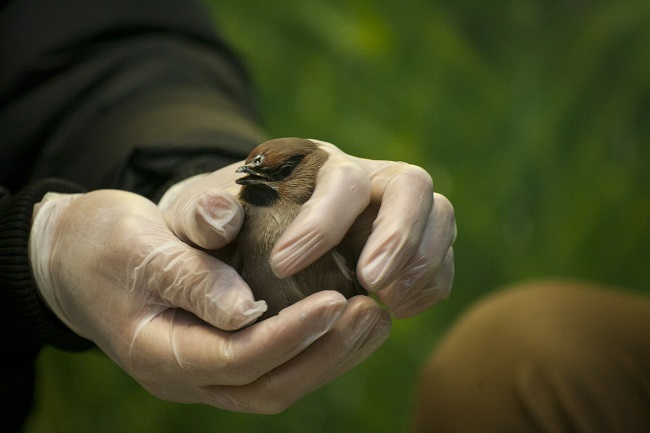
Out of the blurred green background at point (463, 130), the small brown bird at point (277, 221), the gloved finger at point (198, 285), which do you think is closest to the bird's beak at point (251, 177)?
the small brown bird at point (277, 221)

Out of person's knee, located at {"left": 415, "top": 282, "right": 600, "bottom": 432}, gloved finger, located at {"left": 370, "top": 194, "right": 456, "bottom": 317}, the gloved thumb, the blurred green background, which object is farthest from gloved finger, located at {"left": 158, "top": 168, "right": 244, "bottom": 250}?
the blurred green background

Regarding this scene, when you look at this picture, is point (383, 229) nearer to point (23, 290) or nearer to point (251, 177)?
point (251, 177)

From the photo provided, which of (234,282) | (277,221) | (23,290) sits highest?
(277,221)

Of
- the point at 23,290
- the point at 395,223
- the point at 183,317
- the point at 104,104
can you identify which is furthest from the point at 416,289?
the point at 104,104

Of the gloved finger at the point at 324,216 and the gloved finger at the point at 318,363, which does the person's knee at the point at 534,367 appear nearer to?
the gloved finger at the point at 318,363

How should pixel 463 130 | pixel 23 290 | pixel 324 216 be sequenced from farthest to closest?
pixel 463 130 < pixel 23 290 < pixel 324 216

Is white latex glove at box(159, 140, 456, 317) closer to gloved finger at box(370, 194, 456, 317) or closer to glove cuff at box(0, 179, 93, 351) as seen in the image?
gloved finger at box(370, 194, 456, 317)

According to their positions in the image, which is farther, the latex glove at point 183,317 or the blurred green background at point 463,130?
the blurred green background at point 463,130
